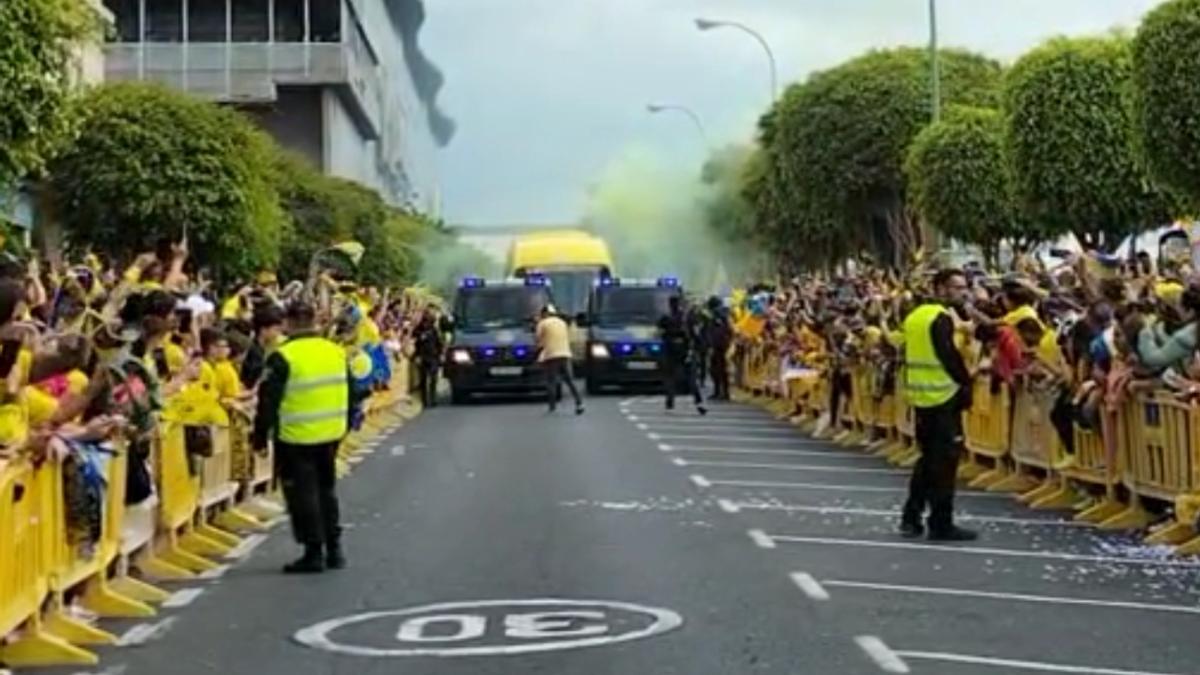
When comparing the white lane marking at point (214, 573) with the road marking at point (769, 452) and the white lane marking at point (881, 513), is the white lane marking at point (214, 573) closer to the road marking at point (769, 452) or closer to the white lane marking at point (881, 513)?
the white lane marking at point (881, 513)

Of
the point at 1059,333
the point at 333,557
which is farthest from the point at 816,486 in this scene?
the point at 333,557

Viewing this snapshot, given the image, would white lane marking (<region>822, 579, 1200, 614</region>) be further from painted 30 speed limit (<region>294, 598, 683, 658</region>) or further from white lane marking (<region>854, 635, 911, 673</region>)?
white lane marking (<region>854, 635, 911, 673</region>)

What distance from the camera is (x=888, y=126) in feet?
173

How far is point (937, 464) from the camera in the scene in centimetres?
1616

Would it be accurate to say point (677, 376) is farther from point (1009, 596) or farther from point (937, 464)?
point (1009, 596)

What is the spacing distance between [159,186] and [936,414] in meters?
22.8

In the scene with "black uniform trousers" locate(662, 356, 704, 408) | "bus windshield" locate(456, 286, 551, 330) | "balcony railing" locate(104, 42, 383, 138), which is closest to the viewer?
"black uniform trousers" locate(662, 356, 704, 408)

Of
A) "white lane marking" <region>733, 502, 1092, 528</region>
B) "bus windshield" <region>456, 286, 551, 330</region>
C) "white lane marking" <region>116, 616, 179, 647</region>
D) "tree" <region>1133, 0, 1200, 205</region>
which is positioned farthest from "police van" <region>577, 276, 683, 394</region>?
"white lane marking" <region>116, 616, 179, 647</region>

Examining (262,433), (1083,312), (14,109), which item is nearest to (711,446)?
(1083,312)

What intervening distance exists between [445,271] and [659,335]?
Answer: 41.4m

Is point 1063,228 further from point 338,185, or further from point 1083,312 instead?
point 338,185

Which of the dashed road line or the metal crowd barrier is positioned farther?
the dashed road line

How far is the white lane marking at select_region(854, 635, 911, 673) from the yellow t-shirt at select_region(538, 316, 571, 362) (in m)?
24.4

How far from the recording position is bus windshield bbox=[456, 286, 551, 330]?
4125cm
